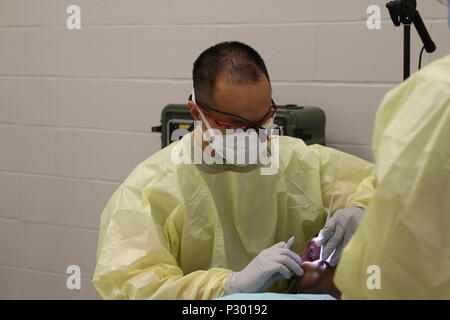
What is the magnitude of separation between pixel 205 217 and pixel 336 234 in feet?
1.21

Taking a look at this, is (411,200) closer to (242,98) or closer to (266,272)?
(266,272)

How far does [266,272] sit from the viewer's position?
164 cm

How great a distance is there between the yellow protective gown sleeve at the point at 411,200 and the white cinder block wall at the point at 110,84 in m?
1.38

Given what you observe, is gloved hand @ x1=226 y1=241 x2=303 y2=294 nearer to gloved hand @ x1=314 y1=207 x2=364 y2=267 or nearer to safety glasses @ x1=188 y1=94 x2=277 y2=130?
gloved hand @ x1=314 y1=207 x2=364 y2=267

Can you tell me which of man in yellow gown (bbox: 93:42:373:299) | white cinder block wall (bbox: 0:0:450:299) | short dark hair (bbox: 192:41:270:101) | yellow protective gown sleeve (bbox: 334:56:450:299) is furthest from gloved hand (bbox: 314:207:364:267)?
white cinder block wall (bbox: 0:0:450:299)

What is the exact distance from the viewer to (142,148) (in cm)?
298

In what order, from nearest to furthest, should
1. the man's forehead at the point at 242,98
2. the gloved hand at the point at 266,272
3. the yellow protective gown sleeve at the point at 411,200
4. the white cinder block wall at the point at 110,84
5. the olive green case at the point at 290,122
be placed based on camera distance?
the yellow protective gown sleeve at the point at 411,200 → the gloved hand at the point at 266,272 → the man's forehead at the point at 242,98 → the olive green case at the point at 290,122 → the white cinder block wall at the point at 110,84

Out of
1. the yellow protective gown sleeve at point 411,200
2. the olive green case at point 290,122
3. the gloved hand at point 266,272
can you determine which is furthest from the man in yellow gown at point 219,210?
the yellow protective gown sleeve at point 411,200

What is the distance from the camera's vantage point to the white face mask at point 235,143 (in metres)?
1.85

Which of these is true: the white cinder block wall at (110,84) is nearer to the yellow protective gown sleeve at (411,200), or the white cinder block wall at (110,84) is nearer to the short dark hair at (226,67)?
the short dark hair at (226,67)

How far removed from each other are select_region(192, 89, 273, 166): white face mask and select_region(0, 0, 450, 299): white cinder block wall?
759mm

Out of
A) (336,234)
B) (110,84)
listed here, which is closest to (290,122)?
(336,234)
